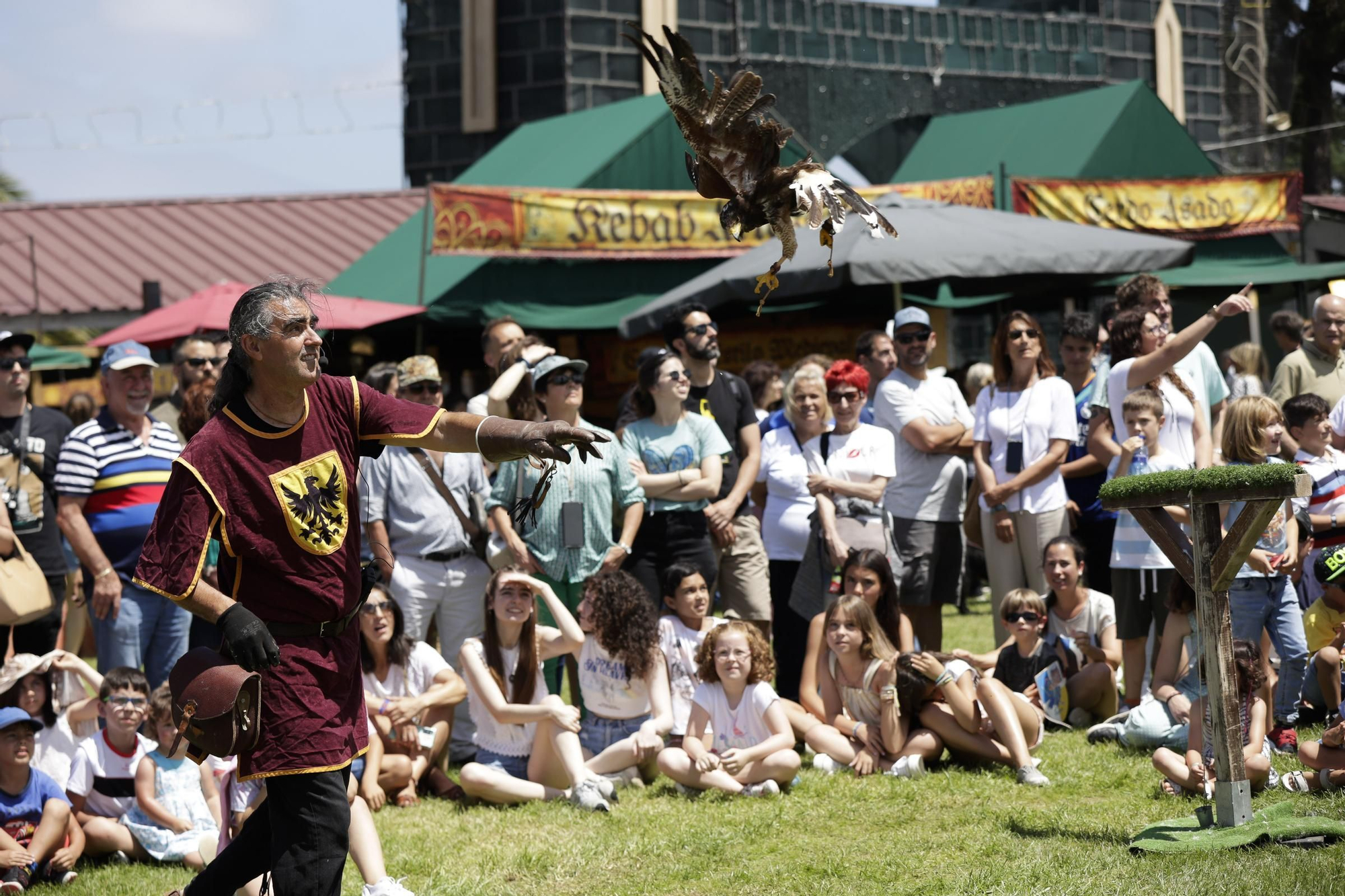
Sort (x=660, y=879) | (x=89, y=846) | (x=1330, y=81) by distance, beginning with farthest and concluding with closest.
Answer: (x=1330, y=81)
(x=89, y=846)
(x=660, y=879)

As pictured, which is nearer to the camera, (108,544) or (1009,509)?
(108,544)

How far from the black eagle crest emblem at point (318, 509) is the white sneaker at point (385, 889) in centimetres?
120

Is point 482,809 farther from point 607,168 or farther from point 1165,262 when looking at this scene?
point 607,168

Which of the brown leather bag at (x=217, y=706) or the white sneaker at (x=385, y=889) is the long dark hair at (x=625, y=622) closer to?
the white sneaker at (x=385, y=889)

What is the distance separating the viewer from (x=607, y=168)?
13586mm

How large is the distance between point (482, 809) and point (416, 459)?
1.75 m

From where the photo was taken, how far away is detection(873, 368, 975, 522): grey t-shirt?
292 inches

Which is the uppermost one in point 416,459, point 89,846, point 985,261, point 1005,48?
point 1005,48

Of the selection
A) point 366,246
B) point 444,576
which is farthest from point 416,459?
point 366,246

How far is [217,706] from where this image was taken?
3.62 metres

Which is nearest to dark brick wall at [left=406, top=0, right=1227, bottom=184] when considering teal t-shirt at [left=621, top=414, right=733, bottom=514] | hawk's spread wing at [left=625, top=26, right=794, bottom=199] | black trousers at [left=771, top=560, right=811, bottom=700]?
teal t-shirt at [left=621, top=414, right=733, bottom=514]

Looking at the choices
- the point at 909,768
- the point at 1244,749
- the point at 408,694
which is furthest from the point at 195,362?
the point at 1244,749

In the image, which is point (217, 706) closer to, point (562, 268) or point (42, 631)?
point (42, 631)

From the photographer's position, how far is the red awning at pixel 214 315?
11156 millimetres
